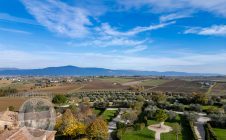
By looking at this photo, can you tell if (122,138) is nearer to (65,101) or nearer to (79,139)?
(79,139)

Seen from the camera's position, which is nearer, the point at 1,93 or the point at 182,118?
the point at 182,118

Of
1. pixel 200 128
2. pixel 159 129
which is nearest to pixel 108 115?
pixel 159 129

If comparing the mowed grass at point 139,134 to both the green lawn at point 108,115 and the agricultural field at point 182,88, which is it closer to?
the green lawn at point 108,115

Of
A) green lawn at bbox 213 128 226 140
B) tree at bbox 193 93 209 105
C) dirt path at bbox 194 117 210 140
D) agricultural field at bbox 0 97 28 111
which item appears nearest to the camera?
green lawn at bbox 213 128 226 140

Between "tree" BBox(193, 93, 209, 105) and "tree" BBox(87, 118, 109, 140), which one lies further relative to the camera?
"tree" BBox(193, 93, 209, 105)

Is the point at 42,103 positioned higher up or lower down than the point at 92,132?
higher up

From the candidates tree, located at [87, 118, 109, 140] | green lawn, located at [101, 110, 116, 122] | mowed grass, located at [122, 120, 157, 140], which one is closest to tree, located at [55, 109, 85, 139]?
tree, located at [87, 118, 109, 140]

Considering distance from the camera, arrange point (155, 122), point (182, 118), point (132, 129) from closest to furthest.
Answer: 1. point (132, 129)
2. point (155, 122)
3. point (182, 118)

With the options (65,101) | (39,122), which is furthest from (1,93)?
(39,122)

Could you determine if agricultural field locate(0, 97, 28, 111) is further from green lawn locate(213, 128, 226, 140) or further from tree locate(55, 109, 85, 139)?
green lawn locate(213, 128, 226, 140)

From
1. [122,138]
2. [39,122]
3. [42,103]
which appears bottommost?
[122,138]

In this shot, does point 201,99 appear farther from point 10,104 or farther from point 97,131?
point 10,104
